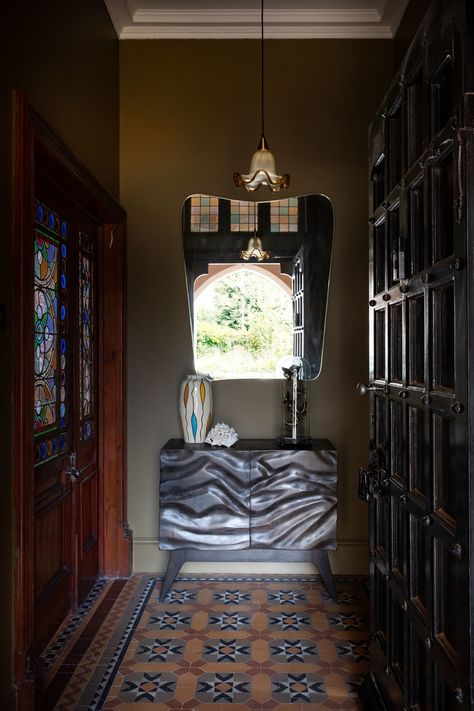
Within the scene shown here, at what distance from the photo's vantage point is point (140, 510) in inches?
144

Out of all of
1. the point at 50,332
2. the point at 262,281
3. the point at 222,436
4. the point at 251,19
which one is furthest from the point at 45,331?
the point at 251,19

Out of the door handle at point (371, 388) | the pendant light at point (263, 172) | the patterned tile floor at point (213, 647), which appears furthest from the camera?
the pendant light at point (263, 172)

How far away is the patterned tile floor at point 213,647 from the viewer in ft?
7.61

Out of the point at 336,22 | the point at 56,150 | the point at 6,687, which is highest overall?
the point at 336,22

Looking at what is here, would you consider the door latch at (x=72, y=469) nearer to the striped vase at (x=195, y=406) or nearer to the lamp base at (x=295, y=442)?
the striped vase at (x=195, y=406)

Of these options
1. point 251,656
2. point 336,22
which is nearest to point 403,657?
point 251,656

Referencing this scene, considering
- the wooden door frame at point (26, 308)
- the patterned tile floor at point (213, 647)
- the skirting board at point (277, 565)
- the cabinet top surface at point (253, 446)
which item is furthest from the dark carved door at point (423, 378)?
the skirting board at point (277, 565)

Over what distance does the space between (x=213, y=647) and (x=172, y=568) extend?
0.69 metres

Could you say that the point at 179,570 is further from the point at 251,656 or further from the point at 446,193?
the point at 446,193

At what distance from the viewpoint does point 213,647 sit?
2697mm

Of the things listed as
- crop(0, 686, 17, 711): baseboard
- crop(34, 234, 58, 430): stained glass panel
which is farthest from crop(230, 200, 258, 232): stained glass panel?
crop(0, 686, 17, 711): baseboard

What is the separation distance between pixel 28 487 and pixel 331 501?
1.85 metres

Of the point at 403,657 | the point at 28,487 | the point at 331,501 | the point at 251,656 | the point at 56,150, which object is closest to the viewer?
the point at 403,657

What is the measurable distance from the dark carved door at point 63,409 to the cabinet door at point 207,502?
1.62 ft
